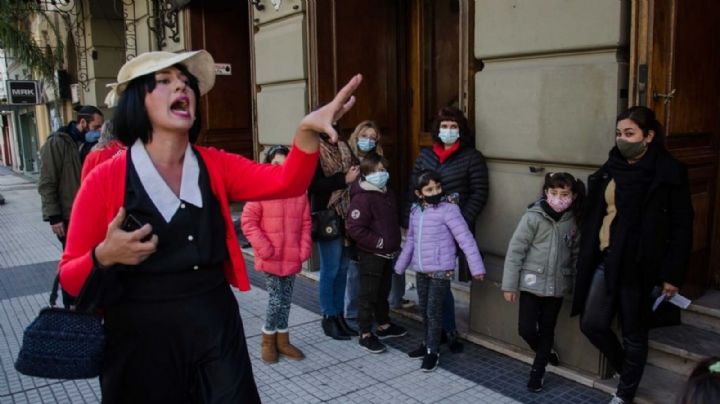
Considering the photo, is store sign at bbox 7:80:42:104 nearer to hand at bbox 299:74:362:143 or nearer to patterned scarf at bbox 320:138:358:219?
patterned scarf at bbox 320:138:358:219

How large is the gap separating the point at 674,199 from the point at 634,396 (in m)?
Result: 1.25

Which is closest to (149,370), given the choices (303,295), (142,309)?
(142,309)

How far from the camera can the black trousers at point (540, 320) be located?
414 centimetres

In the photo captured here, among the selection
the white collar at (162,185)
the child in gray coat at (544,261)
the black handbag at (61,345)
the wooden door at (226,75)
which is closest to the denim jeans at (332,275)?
the child in gray coat at (544,261)

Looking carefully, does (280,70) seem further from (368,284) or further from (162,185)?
(162,185)

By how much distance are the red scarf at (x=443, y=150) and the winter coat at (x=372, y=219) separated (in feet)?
1.64

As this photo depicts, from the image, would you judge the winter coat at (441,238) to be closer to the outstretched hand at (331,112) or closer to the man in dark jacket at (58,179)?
the outstretched hand at (331,112)

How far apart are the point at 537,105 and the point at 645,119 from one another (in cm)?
89

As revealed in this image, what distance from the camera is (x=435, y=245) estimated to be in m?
4.48

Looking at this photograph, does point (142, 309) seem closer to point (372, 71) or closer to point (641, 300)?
point (641, 300)

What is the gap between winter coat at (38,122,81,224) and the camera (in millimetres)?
6016

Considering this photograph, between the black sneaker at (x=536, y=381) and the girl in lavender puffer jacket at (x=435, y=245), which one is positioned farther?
the girl in lavender puffer jacket at (x=435, y=245)

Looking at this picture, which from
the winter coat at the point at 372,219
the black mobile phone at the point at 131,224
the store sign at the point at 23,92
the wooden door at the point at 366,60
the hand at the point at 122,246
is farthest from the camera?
the store sign at the point at 23,92

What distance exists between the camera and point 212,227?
245cm
